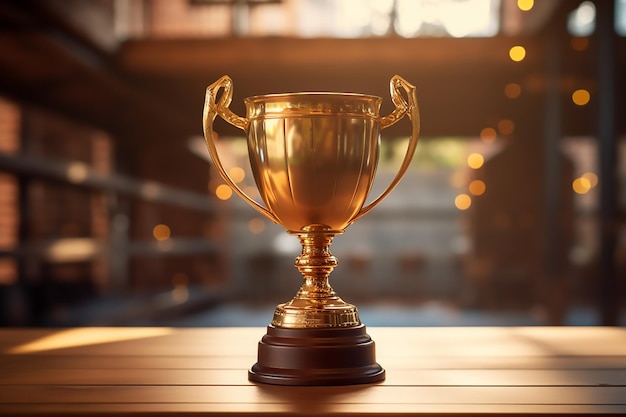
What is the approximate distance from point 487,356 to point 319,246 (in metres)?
0.31

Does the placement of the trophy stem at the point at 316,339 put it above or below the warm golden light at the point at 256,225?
below

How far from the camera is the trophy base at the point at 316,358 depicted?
1.10 m

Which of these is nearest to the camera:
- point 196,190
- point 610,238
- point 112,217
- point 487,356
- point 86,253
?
point 487,356

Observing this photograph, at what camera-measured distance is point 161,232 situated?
341 inches

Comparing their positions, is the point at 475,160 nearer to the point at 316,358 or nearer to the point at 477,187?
the point at 477,187

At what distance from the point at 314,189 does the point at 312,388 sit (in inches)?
9.3

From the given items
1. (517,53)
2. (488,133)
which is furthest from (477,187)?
(517,53)

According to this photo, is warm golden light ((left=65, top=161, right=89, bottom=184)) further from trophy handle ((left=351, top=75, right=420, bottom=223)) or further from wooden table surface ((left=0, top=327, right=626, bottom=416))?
trophy handle ((left=351, top=75, right=420, bottom=223))

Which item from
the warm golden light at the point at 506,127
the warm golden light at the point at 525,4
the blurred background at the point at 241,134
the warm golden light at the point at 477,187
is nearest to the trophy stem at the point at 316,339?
the blurred background at the point at 241,134

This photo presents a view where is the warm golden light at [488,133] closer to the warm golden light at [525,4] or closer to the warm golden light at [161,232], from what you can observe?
the warm golden light at [525,4]

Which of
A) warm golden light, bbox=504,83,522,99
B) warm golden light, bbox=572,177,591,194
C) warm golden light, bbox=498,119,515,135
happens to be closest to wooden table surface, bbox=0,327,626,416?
warm golden light, bbox=504,83,522,99

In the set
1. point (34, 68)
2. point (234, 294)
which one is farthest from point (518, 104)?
point (234, 294)

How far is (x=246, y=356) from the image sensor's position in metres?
1.32

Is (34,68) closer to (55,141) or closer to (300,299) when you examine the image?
(55,141)
